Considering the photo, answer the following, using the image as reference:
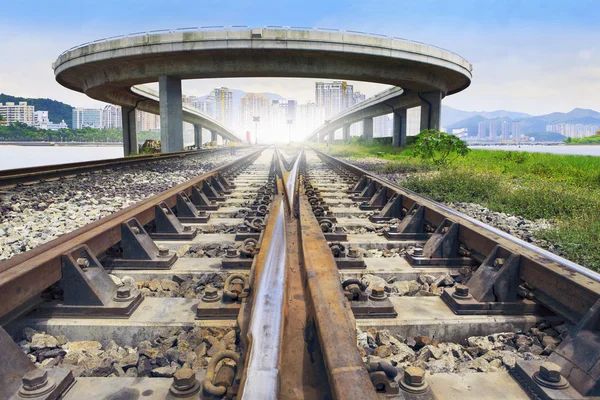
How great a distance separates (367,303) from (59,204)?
506cm

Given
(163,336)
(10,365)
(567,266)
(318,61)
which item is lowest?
(163,336)

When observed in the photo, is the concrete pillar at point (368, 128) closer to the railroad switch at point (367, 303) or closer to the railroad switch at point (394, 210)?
the railroad switch at point (394, 210)

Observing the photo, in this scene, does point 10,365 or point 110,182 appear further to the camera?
point 110,182

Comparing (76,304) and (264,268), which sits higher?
(264,268)

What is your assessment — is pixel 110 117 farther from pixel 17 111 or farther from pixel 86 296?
pixel 86 296

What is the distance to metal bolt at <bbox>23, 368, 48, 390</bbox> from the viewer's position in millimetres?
1369

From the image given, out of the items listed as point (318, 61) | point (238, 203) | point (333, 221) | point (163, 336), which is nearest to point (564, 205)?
point (333, 221)

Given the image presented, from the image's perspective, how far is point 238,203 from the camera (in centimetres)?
594

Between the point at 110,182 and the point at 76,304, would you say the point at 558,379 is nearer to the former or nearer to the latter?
the point at 76,304

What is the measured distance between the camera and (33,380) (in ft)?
4.49

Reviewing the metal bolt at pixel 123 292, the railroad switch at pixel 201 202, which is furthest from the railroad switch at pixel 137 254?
the railroad switch at pixel 201 202

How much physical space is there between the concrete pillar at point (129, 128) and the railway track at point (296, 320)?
122 feet

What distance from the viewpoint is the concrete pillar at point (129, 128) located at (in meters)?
37.0

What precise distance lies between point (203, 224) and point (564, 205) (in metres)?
4.35
